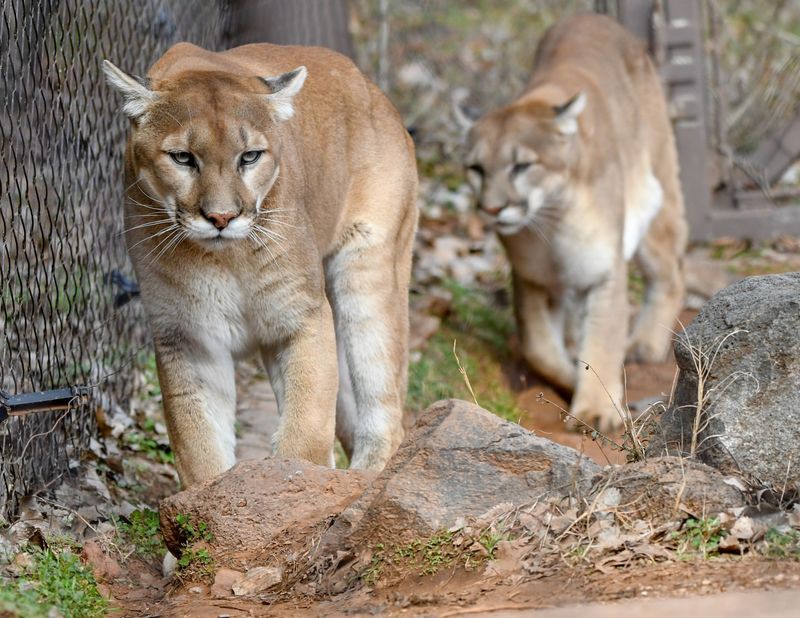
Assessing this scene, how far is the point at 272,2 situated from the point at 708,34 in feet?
14.5

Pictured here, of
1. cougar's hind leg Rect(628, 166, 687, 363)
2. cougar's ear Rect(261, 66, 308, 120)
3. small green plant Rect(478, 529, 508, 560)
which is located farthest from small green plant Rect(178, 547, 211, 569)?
cougar's hind leg Rect(628, 166, 687, 363)

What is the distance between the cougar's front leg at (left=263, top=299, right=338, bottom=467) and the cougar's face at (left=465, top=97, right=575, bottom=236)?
3143 mm

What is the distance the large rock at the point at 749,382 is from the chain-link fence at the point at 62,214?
2.25m

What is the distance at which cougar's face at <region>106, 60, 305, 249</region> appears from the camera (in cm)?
433

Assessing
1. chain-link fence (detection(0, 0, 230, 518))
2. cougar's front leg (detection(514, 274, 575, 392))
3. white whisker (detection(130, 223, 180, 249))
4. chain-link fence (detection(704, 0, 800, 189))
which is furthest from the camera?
chain-link fence (detection(704, 0, 800, 189))

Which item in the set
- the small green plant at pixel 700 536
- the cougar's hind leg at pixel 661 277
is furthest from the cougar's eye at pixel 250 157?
the cougar's hind leg at pixel 661 277

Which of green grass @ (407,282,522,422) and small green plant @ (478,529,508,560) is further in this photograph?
green grass @ (407,282,522,422)

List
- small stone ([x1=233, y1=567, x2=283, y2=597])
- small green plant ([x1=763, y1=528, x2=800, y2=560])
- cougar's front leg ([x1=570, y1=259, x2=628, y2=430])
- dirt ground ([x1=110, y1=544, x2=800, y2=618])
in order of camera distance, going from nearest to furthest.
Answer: dirt ground ([x1=110, y1=544, x2=800, y2=618]), small green plant ([x1=763, y1=528, x2=800, y2=560]), small stone ([x1=233, y1=567, x2=283, y2=597]), cougar's front leg ([x1=570, y1=259, x2=628, y2=430])

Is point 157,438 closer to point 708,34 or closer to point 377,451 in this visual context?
point 377,451

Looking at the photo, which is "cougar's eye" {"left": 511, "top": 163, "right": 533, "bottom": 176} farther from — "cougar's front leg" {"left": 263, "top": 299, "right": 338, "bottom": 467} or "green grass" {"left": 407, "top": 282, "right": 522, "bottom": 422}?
"cougar's front leg" {"left": 263, "top": 299, "right": 338, "bottom": 467}

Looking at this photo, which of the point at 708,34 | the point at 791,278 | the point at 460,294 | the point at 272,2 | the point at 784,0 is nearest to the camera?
the point at 791,278

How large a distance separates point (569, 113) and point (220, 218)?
398 cm

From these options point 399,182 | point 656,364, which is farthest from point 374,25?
point 399,182

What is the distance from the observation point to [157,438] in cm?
618
